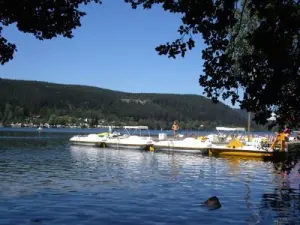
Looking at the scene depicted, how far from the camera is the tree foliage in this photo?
7.82m

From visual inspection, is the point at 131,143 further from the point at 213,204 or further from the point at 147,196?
the point at 213,204

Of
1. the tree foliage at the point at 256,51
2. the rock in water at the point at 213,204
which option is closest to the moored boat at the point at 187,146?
the rock in water at the point at 213,204

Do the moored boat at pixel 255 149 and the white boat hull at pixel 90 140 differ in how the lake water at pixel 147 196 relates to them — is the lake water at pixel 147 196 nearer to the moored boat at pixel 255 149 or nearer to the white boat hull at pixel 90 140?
the moored boat at pixel 255 149

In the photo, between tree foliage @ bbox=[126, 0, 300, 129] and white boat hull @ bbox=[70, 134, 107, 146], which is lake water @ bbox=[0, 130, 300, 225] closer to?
tree foliage @ bbox=[126, 0, 300, 129]

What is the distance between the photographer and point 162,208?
20.4 meters

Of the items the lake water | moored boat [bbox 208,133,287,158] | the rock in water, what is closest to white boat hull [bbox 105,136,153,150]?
moored boat [bbox 208,133,287,158]

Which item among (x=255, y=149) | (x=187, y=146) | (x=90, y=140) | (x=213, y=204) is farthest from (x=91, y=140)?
(x=213, y=204)

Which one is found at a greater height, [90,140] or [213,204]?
[90,140]

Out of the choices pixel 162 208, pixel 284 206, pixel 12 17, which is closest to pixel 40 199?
pixel 162 208

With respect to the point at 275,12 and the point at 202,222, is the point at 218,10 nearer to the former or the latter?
the point at 275,12

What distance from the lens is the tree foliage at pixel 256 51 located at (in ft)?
Result: 25.7

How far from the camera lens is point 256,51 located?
9125 millimetres

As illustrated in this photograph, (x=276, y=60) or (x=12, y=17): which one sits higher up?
(x=12, y=17)

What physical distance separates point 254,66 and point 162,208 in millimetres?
12719
